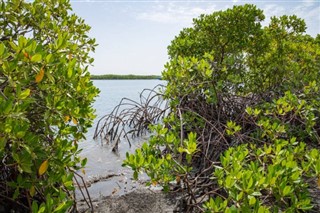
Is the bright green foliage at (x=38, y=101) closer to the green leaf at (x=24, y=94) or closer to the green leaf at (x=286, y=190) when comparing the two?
the green leaf at (x=24, y=94)

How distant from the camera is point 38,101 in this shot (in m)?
1.85

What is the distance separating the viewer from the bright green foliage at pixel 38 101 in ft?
4.75

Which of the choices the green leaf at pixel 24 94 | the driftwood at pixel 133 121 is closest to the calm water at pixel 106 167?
the driftwood at pixel 133 121

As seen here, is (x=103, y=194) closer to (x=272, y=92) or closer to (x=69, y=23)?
(x=69, y=23)

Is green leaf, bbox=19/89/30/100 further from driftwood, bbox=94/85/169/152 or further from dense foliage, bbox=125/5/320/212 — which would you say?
driftwood, bbox=94/85/169/152

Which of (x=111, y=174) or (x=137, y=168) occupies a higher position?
(x=137, y=168)

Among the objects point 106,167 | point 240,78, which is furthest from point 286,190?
point 240,78

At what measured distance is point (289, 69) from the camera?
5180 millimetres

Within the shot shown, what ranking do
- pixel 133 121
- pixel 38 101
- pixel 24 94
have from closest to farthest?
Result: pixel 24 94 < pixel 38 101 < pixel 133 121

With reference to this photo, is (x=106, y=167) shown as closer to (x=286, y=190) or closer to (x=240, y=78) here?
(x=240, y=78)

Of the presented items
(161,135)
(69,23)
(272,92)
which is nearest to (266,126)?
(161,135)

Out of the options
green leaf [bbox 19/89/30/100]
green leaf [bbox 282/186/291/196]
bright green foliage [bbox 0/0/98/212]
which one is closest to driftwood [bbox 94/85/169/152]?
bright green foliage [bbox 0/0/98/212]

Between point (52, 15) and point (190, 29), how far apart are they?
12.7 feet

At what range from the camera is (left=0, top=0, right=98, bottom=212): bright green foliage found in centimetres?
145
